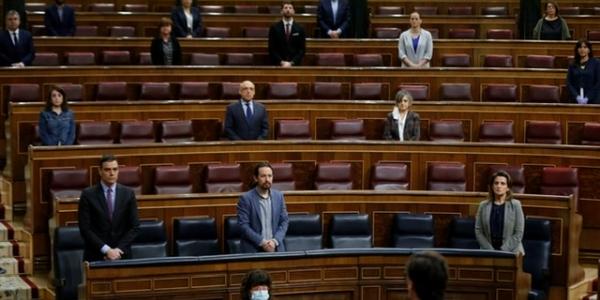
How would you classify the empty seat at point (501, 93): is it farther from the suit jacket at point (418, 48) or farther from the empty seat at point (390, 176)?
the empty seat at point (390, 176)

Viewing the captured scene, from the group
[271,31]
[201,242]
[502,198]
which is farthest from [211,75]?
Answer: [502,198]

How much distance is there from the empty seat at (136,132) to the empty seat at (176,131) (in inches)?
4.0

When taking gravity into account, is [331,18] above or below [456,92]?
above

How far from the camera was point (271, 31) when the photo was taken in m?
9.06

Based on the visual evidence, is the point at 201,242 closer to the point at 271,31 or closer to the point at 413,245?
the point at 413,245

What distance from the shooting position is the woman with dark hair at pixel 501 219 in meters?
6.09

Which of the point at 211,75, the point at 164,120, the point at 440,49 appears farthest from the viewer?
the point at 440,49

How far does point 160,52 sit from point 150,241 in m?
2.85

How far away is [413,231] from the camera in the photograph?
658 cm

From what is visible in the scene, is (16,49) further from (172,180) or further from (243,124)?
(172,180)

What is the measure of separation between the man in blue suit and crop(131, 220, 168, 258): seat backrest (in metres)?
0.53

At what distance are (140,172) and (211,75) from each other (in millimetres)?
1811

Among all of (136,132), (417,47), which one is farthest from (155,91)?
(417,47)

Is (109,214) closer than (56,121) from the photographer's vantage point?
Yes
